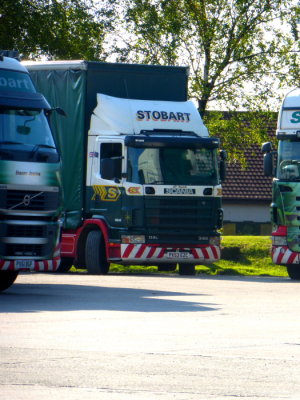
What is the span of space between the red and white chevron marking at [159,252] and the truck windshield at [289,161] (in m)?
2.34

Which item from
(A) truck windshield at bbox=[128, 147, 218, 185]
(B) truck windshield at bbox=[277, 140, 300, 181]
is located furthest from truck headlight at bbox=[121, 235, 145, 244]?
(B) truck windshield at bbox=[277, 140, 300, 181]

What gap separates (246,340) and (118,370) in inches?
109

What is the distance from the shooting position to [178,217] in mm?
25797

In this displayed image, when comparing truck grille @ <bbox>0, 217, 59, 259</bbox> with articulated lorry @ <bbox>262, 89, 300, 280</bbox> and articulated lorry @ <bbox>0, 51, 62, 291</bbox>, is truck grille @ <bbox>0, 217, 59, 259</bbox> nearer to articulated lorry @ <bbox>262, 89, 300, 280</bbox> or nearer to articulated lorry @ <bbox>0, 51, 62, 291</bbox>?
articulated lorry @ <bbox>0, 51, 62, 291</bbox>

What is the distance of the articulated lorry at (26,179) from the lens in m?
18.4

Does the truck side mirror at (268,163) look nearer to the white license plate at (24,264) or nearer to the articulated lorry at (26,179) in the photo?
the articulated lorry at (26,179)

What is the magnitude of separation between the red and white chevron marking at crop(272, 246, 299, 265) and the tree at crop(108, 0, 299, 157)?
42.4 feet

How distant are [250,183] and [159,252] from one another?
35.5 meters

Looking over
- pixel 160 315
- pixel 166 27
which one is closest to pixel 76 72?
pixel 160 315

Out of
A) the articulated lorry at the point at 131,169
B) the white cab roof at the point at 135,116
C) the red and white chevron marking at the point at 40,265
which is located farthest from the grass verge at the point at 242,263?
the red and white chevron marking at the point at 40,265

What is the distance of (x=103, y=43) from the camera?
3997 centimetres

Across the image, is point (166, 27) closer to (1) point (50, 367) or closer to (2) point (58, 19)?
(2) point (58, 19)

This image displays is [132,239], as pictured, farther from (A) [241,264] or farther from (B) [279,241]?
(A) [241,264]

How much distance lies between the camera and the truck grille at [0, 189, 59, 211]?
18328 mm
